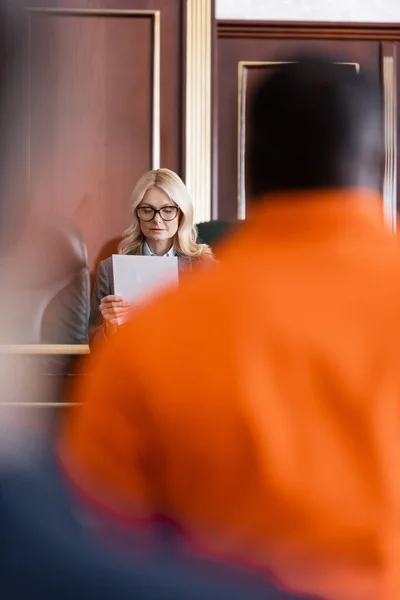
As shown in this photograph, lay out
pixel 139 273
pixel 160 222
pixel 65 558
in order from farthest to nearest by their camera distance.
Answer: pixel 160 222
pixel 139 273
pixel 65 558

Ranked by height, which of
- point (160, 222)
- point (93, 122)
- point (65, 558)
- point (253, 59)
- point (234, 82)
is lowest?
point (65, 558)

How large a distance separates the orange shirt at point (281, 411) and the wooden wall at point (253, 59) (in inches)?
120

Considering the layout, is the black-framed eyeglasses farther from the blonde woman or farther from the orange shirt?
the orange shirt

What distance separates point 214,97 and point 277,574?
10.3 feet

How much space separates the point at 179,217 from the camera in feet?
7.77

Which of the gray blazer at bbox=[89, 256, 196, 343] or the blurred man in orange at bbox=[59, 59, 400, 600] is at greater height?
the gray blazer at bbox=[89, 256, 196, 343]

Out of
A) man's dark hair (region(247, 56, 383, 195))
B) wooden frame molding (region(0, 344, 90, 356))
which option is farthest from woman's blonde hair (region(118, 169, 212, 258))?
man's dark hair (region(247, 56, 383, 195))

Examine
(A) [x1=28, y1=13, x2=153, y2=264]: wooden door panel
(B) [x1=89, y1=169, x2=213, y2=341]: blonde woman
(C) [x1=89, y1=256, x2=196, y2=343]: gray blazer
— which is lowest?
(C) [x1=89, y1=256, x2=196, y2=343]: gray blazer

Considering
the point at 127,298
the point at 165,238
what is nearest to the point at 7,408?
the point at 127,298

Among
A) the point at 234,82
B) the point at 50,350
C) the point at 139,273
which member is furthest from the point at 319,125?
the point at 234,82

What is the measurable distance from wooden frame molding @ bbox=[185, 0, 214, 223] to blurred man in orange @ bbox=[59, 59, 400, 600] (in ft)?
9.59

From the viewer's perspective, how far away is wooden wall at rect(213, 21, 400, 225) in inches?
137

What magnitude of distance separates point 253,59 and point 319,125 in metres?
3.18

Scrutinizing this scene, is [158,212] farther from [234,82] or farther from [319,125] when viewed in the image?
[319,125]
